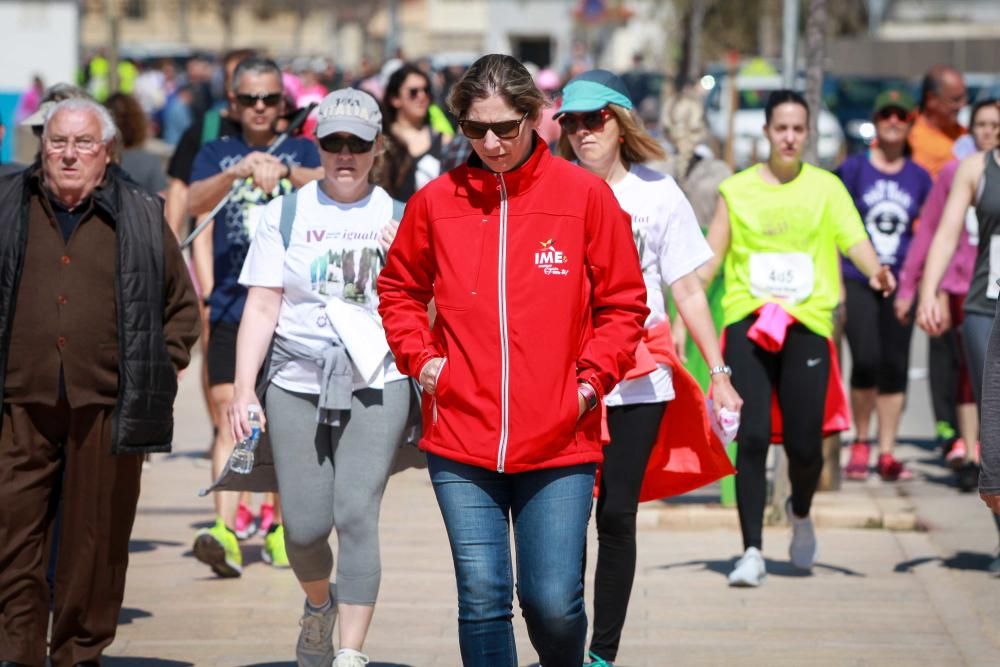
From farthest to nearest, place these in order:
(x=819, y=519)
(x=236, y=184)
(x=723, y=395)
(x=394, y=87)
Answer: (x=394, y=87) < (x=819, y=519) < (x=236, y=184) < (x=723, y=395)

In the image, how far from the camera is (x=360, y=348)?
6152 mm

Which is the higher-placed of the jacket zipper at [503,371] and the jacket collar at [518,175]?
the jacket collar at [518,175]

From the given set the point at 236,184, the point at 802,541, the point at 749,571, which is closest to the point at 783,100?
the point at 802,541

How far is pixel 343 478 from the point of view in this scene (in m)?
6.17

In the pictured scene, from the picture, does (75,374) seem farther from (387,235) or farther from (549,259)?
(549,259)

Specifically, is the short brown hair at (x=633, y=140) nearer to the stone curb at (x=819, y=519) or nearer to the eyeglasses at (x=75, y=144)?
the eyeglasses at (x=75, y=144)

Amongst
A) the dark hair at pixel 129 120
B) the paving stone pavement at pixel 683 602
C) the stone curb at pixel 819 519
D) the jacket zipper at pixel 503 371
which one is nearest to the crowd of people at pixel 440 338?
the jacket zipper at pixel 503 371

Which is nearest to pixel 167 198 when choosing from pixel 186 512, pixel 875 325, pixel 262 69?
pixel 262 69

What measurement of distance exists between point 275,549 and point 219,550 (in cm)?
35

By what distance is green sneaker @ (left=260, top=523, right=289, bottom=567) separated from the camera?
27.7 feet

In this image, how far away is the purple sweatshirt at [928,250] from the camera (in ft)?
29.9

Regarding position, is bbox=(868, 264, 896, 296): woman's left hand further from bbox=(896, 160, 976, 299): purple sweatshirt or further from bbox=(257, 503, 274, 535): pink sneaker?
bbox=(257, 503, 274, 535): pink sneaker

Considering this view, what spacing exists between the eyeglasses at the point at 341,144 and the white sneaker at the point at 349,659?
5.22 ft

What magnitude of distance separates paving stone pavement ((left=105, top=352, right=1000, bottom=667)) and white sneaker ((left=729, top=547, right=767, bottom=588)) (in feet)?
0.16
